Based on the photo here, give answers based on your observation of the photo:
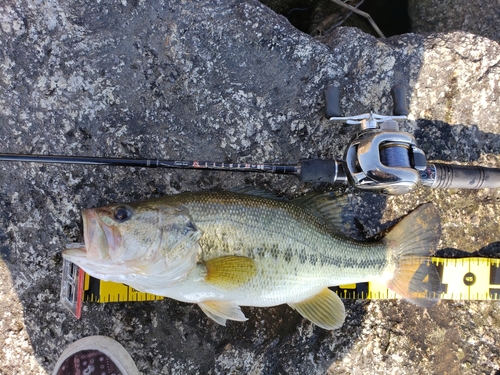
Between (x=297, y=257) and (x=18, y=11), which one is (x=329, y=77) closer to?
(x=297, y=257)

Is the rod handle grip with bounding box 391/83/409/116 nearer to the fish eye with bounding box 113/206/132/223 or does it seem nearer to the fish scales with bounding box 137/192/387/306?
the fish scales with bounding box 137/192/387/306

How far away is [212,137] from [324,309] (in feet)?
4.47

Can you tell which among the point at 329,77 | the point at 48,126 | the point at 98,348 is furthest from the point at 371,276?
the point at 48,126

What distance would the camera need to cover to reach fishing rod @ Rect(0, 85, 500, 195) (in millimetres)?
2117

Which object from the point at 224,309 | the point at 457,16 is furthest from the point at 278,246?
the point at 457,16

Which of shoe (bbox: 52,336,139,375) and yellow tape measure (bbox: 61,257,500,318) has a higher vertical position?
yellow tape measure (bbox: 61,257,500,318)

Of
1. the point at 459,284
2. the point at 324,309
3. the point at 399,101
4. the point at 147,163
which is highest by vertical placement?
the point at 399,101

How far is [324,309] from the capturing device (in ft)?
7.87

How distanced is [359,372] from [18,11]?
3337 millimetres

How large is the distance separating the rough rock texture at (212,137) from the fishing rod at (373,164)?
0.27 meters

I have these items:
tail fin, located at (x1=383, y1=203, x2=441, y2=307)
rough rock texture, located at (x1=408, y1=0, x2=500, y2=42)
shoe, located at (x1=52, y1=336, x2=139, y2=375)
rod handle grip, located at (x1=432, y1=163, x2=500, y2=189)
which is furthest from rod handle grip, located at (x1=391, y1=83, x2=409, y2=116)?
shoe, located at (x1=52, y1=336, x2=139, y2=375)

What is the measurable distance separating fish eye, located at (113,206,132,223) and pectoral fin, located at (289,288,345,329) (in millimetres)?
1176

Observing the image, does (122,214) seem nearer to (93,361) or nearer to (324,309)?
(93,361)

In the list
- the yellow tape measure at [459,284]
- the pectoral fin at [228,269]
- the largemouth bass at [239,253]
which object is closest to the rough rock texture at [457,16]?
the yellow tape measure at [459,284]
